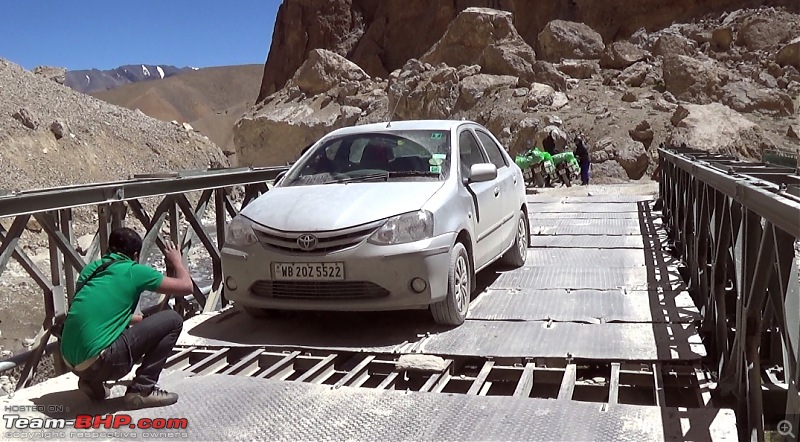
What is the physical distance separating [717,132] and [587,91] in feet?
23.6

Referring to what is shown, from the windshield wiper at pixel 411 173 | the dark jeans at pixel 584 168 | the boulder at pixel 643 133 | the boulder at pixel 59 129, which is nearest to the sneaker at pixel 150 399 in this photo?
the windshield wiper at pixel 411 173


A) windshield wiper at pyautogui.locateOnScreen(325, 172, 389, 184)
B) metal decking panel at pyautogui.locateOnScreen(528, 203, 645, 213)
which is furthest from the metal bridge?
metal decking panel at pyautogui.locateOnScreen(528, 203, 645, 213)

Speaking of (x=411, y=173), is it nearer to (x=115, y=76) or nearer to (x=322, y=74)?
(x=322, y=74)

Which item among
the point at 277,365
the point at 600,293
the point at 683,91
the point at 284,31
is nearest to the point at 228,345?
the point at 277,365

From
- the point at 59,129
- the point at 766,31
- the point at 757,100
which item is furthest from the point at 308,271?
the point at 766,31

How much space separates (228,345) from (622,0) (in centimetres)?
4671

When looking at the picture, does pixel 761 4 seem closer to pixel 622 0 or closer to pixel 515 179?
pixel 622 0

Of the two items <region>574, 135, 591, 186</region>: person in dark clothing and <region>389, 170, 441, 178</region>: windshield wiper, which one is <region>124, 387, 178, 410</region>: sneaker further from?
<region>574, 135, 591, 186</region>: person in dark clothing

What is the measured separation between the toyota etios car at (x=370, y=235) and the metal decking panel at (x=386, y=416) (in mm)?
1014

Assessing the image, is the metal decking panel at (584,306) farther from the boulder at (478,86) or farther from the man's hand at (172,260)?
the boulder at (478,86)

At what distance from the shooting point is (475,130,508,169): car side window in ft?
24.3

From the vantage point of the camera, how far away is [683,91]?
99.8 feet

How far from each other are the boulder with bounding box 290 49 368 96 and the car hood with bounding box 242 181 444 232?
35464 mm

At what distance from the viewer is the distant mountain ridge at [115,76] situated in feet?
416
